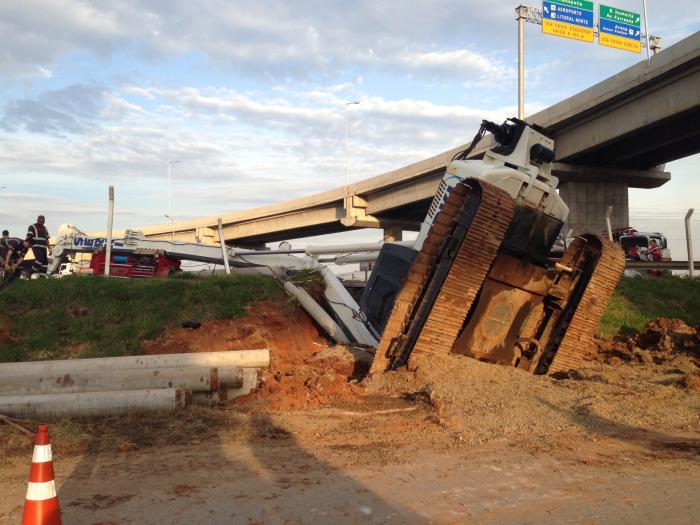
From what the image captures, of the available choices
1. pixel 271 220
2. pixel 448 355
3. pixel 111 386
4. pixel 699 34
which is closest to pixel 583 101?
pixel 699 34

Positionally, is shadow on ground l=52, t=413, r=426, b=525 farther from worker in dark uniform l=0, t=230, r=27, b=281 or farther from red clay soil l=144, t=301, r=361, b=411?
worker in dark uniform l=0, t=230, r=27, b=281

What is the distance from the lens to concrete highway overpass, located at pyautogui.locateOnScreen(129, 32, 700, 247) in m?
20.1

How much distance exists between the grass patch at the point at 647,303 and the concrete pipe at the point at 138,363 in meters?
7.11

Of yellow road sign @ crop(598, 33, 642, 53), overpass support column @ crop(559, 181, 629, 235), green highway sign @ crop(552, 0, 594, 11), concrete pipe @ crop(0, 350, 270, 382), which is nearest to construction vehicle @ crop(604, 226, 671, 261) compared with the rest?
overpass support column @ crop(559, 181, 629, 235)

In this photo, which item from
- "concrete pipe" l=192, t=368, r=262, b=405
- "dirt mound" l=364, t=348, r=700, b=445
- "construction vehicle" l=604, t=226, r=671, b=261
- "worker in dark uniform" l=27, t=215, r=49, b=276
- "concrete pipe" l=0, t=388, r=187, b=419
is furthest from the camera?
"construction vehicle" l=604, t=226, r=671, b=261

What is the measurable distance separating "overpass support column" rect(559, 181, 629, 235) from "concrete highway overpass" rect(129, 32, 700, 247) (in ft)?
0.14

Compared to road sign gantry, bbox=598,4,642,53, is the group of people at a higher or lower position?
lower

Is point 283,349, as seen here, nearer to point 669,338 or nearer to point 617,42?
point 669,338

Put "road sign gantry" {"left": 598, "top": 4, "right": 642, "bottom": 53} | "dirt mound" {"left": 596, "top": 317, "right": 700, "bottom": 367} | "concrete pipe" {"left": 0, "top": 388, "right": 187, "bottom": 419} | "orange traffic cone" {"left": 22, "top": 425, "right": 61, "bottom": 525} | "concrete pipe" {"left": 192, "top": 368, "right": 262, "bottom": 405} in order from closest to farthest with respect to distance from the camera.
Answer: "orange traffic cone" {"left": 22, "top": 425, "right": 61, "bottom": 525} → "concrete pipe" {"left": 0, "top": 388, "right": 187, "bottom": 419} → "concrete pipe" {"left": 192, "top": 368, "right": 262, "bottom": 405} → "dirt mound" {"left": 596, "top": 317, "right": 700, "bottom": 367} → "road sign gantry" {"left": 598, "top": 4, "right": 642, "bottom": 53}

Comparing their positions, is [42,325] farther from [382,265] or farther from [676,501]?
[676,501]

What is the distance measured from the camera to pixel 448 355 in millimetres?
7145

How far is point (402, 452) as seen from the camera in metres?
5.03

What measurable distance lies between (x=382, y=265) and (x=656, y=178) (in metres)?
23.3

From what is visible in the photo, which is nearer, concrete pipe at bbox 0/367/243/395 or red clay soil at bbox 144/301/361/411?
concrete pipe at bbox 0/367/243/395
